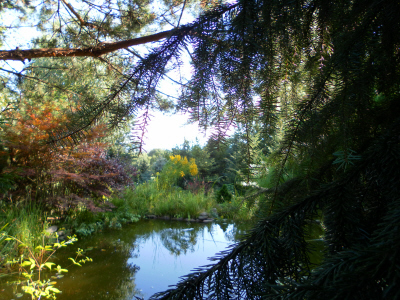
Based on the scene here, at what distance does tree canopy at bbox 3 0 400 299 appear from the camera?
48 centimetres

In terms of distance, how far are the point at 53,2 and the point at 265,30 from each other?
10.5 feet

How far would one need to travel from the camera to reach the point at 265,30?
2.04 ft

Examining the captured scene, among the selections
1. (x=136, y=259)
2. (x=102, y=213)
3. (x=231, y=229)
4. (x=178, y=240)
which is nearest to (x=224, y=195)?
(x=231, y=229)

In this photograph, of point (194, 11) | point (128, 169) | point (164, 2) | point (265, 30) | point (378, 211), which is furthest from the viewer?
point (128, 169)

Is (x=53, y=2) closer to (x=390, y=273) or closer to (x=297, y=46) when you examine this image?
(x=297, y=46)

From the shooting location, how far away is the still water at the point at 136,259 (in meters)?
2.58

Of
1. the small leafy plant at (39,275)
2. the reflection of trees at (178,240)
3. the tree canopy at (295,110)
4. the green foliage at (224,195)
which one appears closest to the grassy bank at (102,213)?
the green foliage at (224,195)

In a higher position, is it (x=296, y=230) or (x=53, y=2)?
(x=53, y=2)

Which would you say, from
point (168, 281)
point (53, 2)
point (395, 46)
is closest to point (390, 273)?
point (395, 46)

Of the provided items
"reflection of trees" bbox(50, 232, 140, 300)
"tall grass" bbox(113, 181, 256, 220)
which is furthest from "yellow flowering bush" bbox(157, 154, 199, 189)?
"reflection of trees" bbox(50, 232, 140, 300)

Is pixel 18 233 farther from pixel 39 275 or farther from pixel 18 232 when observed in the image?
pixel 39 275

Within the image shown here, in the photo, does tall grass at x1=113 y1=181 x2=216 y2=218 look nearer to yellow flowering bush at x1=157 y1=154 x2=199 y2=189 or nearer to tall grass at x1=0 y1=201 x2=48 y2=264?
yellow flowering bush at x1=157 y1=154 x2=199 y2=189

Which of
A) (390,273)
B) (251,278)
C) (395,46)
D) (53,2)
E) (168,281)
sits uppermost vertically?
(53,2)

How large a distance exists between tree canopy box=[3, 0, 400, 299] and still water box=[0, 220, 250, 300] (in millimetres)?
1257
